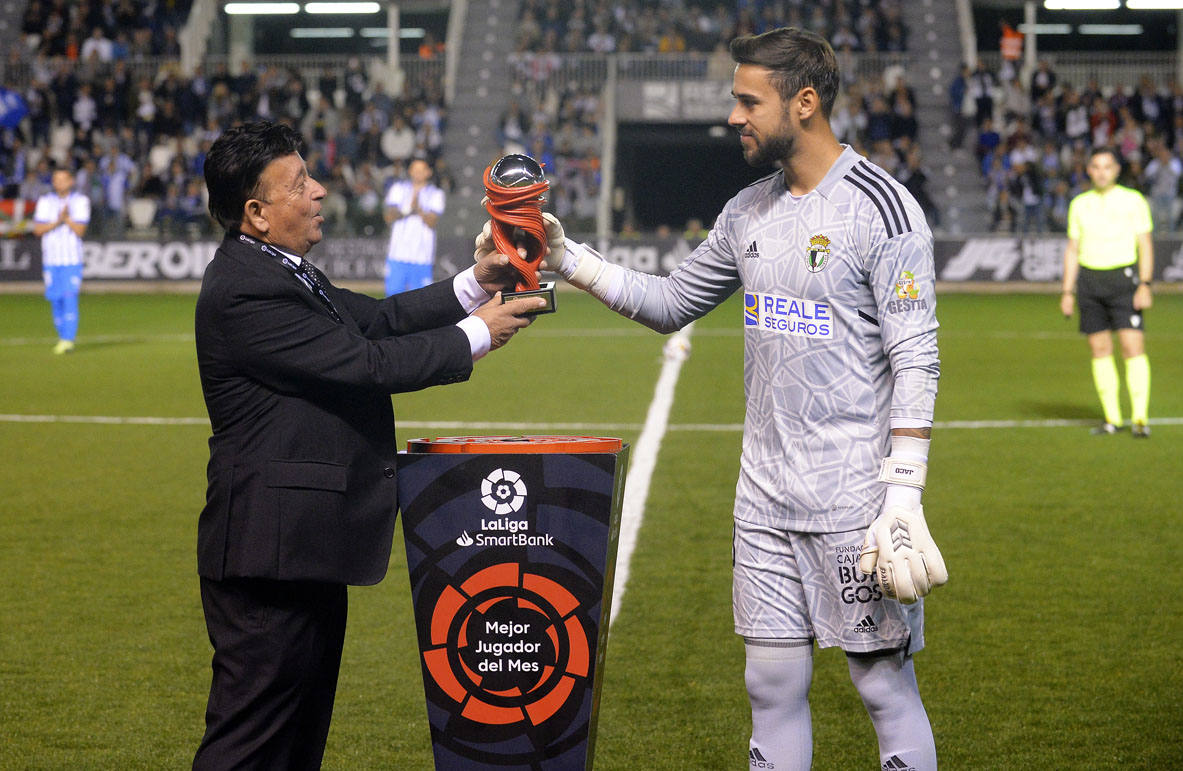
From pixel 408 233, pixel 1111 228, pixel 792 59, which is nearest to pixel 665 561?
pixel 792 59

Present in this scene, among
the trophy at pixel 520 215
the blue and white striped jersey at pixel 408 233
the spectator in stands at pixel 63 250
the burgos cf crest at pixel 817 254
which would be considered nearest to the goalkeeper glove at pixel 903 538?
the burgos cf crest at pixel 817 254

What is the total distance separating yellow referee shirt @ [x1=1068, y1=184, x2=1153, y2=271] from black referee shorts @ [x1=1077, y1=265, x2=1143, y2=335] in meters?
0.06

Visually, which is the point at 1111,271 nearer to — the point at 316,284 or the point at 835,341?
the point at 835,341

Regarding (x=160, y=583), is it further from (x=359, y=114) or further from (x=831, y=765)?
(x=359, y=114)

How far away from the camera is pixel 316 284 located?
3.15m

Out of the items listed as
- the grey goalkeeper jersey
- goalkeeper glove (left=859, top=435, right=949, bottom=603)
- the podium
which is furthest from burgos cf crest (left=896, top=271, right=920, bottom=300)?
the podium

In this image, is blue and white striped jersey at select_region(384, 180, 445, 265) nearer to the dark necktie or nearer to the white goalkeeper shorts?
the dark necktie

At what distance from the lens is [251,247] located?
307cm

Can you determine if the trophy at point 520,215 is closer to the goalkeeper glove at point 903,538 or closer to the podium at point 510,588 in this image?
the podium at point 510,588

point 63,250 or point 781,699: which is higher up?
point 63,250

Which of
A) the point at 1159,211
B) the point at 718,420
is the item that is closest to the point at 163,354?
the point at 718,420

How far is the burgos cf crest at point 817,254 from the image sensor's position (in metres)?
2.97

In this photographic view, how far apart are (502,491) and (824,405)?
29.8 inches

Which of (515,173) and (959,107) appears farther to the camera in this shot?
(959,107)
